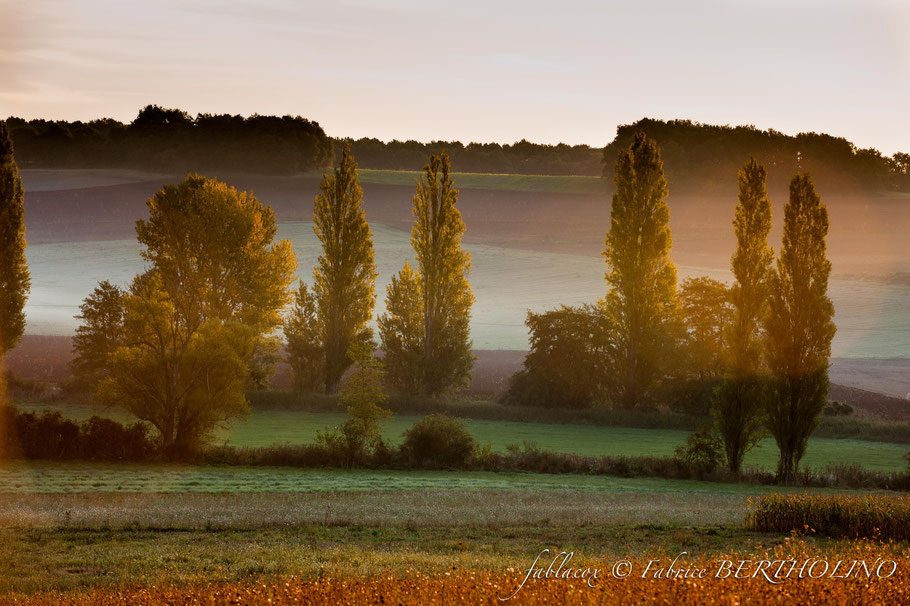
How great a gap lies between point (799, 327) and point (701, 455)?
25.6ft

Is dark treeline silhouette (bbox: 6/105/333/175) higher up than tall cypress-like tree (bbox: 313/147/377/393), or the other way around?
dark treeline silhouette (bbox: 6/105/333/175)

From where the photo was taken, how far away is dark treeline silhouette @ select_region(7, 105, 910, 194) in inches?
4200

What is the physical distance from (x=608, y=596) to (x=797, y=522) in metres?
13.5

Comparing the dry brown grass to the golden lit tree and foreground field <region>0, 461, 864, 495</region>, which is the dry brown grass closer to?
foreground field <region>0, 461, 864, 495</region>

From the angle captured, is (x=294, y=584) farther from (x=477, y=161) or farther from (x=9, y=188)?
(x=477, y=161)

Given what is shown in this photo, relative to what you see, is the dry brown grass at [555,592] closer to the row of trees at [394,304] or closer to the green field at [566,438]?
the green field at [566,438]

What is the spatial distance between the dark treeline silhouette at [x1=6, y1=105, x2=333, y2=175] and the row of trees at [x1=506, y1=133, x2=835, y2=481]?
68.6 m

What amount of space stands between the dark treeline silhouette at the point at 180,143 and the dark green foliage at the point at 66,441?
262 ft

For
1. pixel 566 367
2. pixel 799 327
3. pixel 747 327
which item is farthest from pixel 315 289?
pixel 799 327

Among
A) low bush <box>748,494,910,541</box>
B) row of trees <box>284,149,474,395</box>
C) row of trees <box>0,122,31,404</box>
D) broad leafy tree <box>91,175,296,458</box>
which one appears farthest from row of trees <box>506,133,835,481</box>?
row of trees <box>0,122,31,404</box>

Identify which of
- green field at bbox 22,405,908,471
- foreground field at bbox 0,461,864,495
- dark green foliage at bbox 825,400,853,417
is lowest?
green field at bbox 22,405,908,471

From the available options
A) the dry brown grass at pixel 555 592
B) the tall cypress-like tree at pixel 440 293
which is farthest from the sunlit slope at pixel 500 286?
the dry brown grass at pixel 555 592

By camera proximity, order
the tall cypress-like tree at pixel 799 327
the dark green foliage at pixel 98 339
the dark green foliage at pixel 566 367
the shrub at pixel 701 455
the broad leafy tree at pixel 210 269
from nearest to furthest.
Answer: the shrub at pixel 701 455, the tall cypress-like tree at pixel 799 327, the broad leafy tree at pixel 210 269, the dark green foliage at pixel 98 339, the dark green foliage at pixel 566 367

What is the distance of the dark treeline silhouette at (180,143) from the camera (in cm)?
11731
